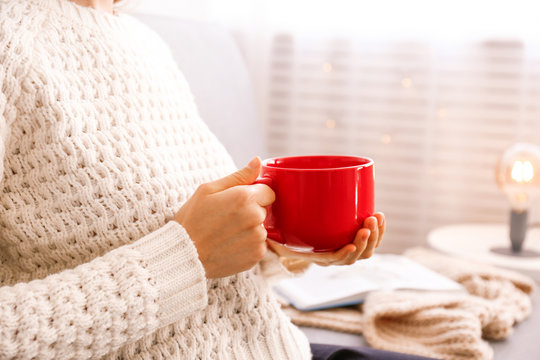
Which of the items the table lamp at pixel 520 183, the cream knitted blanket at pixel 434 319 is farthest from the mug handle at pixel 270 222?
the table lamp at pixel 520 183

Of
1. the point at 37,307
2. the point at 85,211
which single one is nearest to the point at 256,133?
the point at 85,211

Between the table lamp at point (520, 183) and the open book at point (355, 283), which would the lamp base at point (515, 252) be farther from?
the open book at point (355, 283)

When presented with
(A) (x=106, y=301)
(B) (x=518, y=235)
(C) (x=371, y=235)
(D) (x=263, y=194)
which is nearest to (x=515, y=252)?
(B) (x=518, y=235)

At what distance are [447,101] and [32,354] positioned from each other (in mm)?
1365

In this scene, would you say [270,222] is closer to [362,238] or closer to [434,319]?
[362,238]

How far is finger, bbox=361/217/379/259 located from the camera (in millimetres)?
575

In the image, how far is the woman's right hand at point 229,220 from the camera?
1.79ft

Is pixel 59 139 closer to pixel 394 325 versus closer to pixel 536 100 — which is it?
pixel 394 325

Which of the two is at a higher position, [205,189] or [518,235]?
[205,189]

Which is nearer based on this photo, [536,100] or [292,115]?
[536,100]

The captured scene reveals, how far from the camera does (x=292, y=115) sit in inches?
67.7

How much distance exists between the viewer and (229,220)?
557 millimetres

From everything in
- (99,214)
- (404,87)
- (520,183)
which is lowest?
(520,183)

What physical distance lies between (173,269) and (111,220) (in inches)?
3.8
